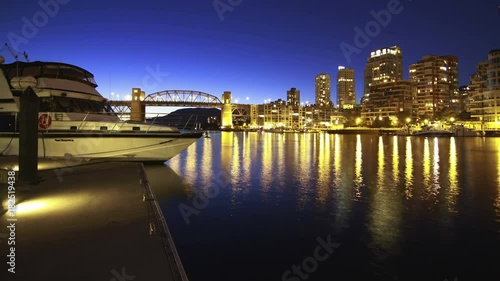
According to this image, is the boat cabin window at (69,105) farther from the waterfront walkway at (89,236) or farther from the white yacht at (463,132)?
the white yacht at (463,132)

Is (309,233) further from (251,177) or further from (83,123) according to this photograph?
(83,123)

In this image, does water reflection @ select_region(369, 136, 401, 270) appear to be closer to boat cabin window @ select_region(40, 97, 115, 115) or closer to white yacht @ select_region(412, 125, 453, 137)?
boat cabin window @ select_region(40, 97, 115, 115)

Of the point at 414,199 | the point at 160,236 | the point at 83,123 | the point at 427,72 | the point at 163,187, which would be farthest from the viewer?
the point at 427,72

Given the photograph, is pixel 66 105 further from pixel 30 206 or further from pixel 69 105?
pixel 30 206

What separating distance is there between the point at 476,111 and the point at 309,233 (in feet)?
459

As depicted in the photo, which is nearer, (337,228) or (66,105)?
(337,228)

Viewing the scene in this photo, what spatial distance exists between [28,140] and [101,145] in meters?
8.69

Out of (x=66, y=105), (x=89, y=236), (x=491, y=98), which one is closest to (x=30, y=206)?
(x=89, y=236)

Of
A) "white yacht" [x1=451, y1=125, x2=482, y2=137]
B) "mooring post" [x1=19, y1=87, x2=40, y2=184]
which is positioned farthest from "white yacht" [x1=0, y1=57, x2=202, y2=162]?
"white yacht" [x1=451, y1=125, x2=482, y2=137]

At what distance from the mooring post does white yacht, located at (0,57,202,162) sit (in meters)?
7.84

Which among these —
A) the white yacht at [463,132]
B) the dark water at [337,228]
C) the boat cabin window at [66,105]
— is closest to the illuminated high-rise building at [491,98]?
the white yacht at [463,132]

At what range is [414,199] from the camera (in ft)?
42.7

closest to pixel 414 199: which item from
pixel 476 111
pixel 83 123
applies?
pixel 83 123

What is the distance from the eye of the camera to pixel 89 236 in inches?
221
